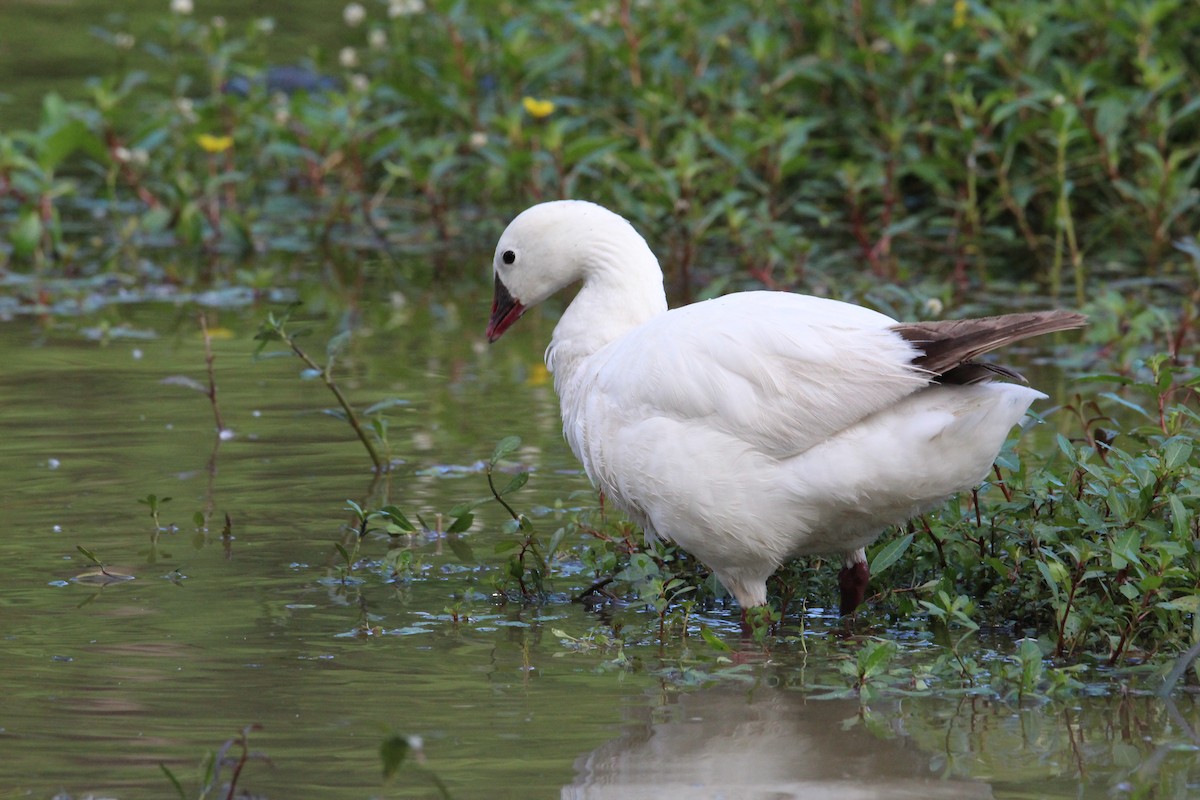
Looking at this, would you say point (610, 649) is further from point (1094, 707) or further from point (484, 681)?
point (1094, 707)

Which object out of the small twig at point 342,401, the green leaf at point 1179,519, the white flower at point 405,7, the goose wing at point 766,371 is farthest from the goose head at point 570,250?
the white flower at point 405,7

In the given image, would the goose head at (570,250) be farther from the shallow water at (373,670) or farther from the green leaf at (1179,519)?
the green leaf at (1179,519)

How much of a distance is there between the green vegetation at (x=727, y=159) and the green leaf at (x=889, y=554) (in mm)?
2273

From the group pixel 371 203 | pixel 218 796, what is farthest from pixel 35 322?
pixel 218 796

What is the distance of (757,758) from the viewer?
3.96 metres

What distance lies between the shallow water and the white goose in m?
0.34

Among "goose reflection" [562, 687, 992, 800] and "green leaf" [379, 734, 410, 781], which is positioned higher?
"green leaf" [379, 734, 410, 781]

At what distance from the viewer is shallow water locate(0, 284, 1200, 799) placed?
3.83 meters

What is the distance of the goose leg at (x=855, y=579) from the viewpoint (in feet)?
16.3

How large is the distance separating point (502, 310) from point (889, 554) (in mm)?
1909

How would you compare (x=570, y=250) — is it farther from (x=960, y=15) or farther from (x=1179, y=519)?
(x=960, y=15)

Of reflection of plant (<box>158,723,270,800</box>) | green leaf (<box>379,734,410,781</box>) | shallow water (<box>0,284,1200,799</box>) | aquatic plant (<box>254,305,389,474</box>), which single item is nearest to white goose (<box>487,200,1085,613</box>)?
shallow water (<box>0,284,1200,799</box>)

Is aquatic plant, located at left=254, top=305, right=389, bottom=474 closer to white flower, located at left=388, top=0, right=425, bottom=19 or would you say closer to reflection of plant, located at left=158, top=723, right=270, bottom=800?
reflection of plant, located at left=158, top=723, right=270, bottom=800

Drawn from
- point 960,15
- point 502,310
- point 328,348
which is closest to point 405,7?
point 960,15
